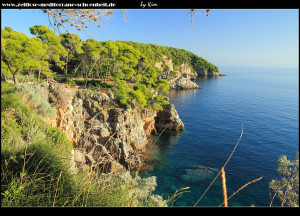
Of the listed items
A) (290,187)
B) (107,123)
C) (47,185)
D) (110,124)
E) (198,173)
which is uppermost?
(290,187)

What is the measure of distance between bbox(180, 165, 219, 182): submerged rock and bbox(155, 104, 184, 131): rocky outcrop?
370 inches

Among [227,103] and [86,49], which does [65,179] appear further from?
[227,103]

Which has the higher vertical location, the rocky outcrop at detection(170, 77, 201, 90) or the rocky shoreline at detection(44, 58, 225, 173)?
the rocky outcrop at detection(170, 77, 201, 90)

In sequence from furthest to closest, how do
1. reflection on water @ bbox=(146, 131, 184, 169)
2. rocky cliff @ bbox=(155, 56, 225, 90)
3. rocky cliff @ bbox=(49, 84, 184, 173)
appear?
rocky cliff @ bbox=(155, 56, 225, 90) → reflection on water @ bbox=(146, 131, 184, 169) → rocky cliff @ bbox=(49, 84, 184, 173)

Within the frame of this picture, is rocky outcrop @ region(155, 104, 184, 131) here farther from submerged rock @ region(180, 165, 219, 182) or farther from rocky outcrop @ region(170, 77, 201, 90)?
rocky outcrop @ region(170, 77, 201, 90)

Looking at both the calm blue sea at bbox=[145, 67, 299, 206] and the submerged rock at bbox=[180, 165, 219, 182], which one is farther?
the submerged rock at bbox=[180, 165, 219, 182]

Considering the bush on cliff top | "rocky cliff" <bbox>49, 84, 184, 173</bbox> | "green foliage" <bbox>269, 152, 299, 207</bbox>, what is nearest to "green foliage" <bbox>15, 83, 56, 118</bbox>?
"rocky cliff" <bbox>49, 84, 184, 173</bbox>

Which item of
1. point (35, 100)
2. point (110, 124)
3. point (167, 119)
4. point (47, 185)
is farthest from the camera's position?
point (167, 119)

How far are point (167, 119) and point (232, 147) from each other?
9.70 meters

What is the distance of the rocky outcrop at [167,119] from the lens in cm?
2669

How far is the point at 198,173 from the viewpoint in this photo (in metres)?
16.8

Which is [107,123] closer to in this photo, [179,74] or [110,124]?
[110,124]

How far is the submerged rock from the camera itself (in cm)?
1611

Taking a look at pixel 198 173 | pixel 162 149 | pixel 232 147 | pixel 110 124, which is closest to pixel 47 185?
pixel 198 173
